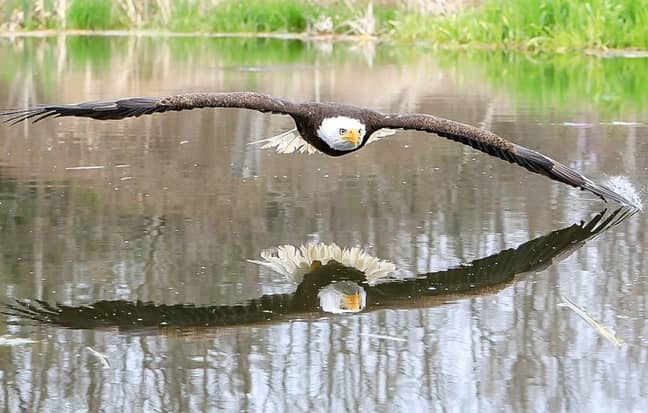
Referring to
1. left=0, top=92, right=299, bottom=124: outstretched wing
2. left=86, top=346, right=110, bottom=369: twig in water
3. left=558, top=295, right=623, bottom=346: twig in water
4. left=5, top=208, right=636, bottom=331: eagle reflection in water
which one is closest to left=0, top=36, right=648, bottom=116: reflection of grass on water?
left=0, top=92, right=299, bottom=124: outstretched wing

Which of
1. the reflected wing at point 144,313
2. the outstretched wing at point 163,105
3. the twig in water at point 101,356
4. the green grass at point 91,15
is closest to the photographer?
the twig in water at point 101,356

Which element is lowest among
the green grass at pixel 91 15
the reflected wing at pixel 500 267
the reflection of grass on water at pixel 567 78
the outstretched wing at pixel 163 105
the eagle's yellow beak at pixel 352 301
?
the eagle's yellow beak at pixel 352 301

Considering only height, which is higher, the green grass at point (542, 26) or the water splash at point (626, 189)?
the green grass at point (542, 26)

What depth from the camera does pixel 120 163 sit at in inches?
342

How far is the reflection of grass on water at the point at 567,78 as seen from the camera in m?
12.6

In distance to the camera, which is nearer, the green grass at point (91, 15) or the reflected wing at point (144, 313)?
the reflected wing at point (144, 313)

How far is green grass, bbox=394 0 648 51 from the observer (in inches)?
736

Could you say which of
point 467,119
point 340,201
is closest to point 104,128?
point 467,119

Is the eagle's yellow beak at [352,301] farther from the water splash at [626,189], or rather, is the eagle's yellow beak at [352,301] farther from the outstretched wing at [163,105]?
the water splash at [626,189]

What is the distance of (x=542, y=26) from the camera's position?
2042 cm

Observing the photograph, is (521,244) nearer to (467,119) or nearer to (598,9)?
(467,119)

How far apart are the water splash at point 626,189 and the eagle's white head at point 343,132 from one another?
146 cm

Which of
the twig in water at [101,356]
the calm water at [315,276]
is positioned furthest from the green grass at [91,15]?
the twig in water at [101,356]

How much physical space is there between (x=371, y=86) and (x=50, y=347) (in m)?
10.5
